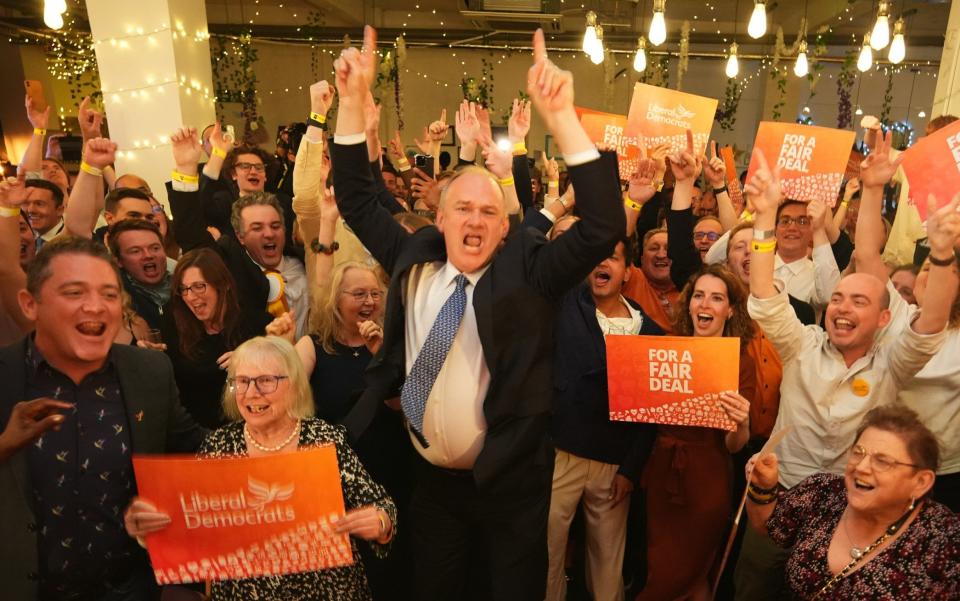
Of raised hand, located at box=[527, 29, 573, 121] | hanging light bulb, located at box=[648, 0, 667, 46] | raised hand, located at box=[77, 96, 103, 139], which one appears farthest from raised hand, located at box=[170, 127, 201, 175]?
hanging light bulb, located at box=[648, 0, 667, 46]

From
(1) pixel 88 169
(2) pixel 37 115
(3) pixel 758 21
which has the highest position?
(3) pixel 758 21

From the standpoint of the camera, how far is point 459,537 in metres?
2.01

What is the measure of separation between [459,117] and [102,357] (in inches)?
92.9

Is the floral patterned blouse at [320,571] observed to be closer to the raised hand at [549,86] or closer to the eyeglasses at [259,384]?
the eyeglasses at [259,384]

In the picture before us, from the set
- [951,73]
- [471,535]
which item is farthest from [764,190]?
[951,73]

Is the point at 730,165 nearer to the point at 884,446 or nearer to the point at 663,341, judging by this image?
the point at 663,341

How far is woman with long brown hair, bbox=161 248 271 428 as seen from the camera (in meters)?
2.54

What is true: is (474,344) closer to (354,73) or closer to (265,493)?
(265,493)

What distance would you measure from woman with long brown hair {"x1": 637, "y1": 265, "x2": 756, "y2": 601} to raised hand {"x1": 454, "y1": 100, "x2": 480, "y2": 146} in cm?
143

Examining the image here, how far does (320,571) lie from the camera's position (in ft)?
6.24

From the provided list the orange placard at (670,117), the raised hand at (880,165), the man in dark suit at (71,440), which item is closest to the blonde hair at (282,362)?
the man in dark suit at (71,440)

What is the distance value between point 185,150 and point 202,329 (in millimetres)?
1145

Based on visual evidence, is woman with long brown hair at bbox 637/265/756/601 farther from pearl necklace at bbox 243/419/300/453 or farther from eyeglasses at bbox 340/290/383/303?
pearl necklace at bbox 243/419/300/453

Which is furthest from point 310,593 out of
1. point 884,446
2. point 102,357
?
point 884,446
